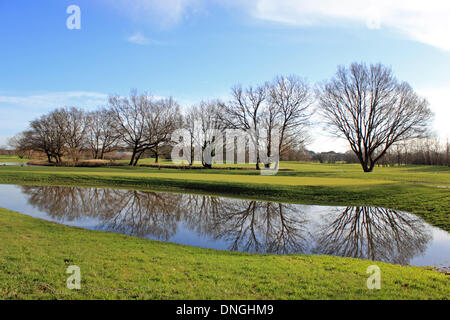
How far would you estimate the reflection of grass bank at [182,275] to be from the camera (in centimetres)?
449

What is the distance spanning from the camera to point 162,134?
160 ft

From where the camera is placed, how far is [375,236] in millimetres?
10336

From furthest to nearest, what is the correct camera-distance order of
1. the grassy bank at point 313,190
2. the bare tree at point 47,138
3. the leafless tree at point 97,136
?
the leafless tree at point 97,136, the bare tree at point 47,138, the grassy bank at point 313,190

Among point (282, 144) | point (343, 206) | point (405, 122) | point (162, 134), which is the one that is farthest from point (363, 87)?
point (162, 134)

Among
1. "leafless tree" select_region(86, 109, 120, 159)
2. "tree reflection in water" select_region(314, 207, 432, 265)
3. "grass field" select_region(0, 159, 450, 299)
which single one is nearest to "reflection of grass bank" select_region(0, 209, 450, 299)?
"grass field" select_region(0, 159, 450, 299)

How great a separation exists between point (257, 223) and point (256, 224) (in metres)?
0.20

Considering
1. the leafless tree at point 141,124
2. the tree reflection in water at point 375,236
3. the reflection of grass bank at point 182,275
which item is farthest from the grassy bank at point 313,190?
the leafless tree at point 141,124

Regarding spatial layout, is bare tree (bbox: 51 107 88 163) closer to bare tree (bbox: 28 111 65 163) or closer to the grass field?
bare tree (bbox: 28 111 65 163)

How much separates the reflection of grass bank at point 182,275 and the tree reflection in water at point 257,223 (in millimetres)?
2001

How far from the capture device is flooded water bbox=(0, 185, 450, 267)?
28.8 ft

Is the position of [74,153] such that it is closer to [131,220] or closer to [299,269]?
Answer: [131,220]

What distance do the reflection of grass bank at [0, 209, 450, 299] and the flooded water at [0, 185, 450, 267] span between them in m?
→ 1.76

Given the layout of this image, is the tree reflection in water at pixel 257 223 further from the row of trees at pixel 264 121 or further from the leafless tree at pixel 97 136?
the leafless tree at pixel 97 136

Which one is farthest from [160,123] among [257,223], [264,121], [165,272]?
[165,272]
